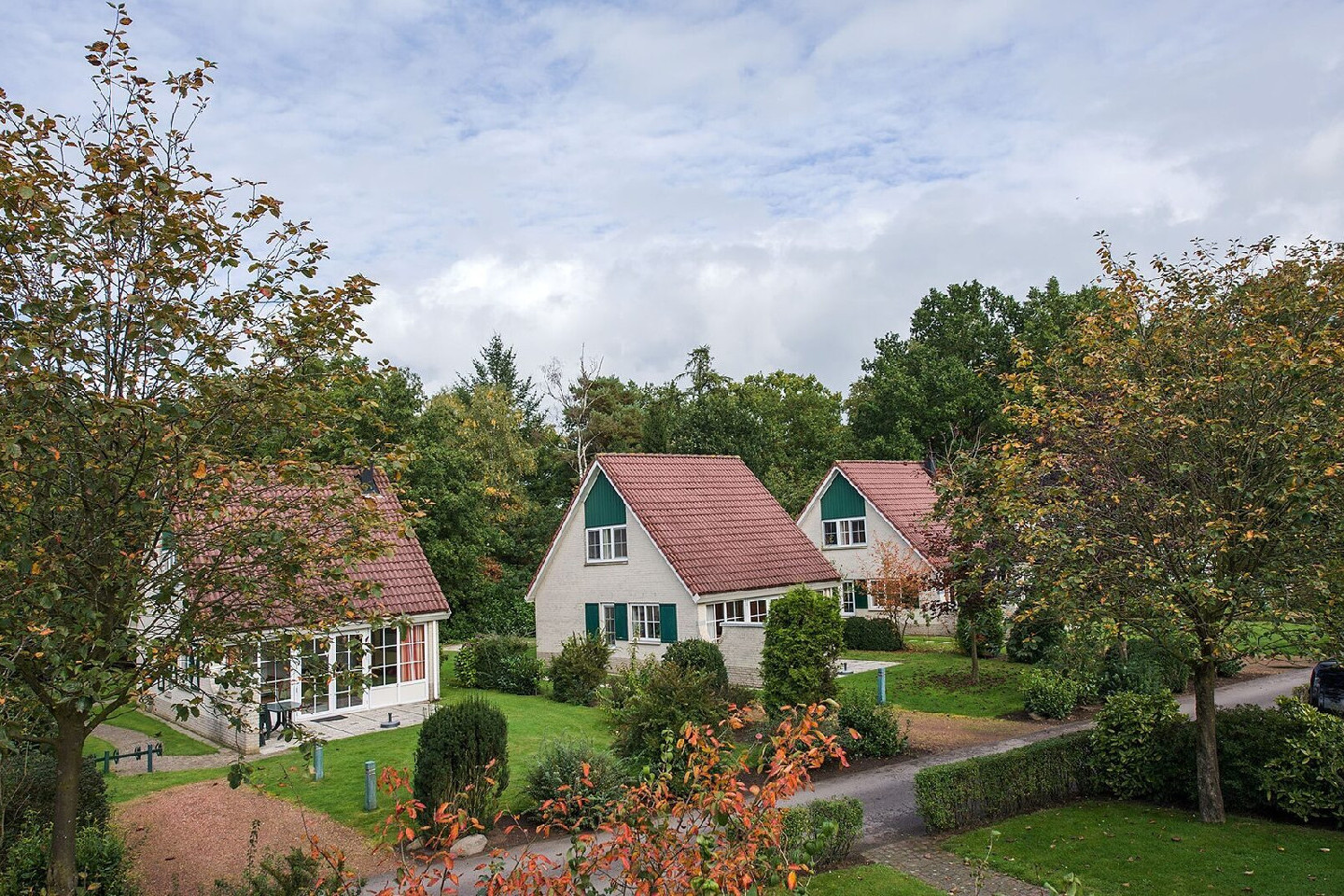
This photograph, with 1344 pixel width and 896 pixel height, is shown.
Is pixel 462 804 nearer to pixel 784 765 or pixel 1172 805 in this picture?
pixel 784 765

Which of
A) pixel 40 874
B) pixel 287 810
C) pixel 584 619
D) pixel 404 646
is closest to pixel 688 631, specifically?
pixel 584 619

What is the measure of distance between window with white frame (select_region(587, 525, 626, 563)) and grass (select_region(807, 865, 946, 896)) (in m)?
17.3

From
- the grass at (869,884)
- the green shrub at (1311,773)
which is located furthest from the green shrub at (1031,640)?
the grass at (869,884)

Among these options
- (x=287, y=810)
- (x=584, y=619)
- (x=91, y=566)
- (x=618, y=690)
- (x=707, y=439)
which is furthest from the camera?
(x=707, y=439)

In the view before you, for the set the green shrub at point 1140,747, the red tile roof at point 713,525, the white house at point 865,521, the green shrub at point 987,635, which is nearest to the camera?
the green shrub at point 1140,747

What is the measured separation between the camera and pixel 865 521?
36594 mm

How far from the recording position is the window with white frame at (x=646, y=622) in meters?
27.0

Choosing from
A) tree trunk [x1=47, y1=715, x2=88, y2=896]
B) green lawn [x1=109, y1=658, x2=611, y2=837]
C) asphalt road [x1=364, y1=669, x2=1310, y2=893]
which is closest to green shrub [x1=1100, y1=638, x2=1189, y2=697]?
asphalt road [x1=364, y1=669, x2=1310, y2=893]

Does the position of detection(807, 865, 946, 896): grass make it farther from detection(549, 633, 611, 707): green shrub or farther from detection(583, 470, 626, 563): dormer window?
detection(583, 470, 626, 563): dormer window

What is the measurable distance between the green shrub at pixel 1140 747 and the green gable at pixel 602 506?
1654 centimetres

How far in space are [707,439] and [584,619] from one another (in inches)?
807

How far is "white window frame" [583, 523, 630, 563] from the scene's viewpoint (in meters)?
28.2

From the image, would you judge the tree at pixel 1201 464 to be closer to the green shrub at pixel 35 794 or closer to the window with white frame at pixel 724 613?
the green shrub at pixel 35 794

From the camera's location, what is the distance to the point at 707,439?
48344mm
